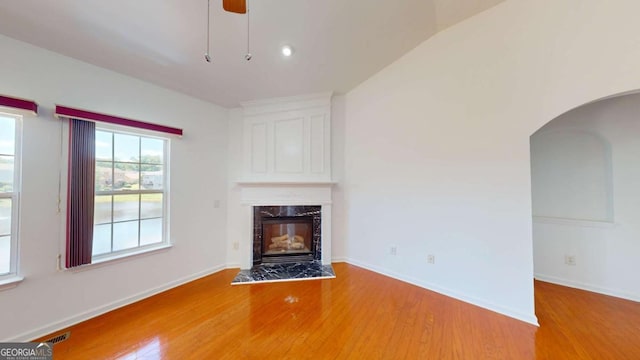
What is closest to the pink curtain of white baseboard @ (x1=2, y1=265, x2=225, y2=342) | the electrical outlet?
white baseboard @ (x1=2, y1=265, x2=225, y2=342)

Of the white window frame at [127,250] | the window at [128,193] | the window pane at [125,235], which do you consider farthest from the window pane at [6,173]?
the window pane at [125,235]

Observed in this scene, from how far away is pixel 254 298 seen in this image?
2791mm

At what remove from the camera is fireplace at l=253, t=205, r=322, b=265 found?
3.88 meters

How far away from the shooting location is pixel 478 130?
264 centimetres

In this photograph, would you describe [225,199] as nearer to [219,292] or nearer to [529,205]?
[219,292]

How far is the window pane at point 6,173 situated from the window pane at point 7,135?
0.06 metres

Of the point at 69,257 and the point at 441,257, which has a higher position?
→ the point at 69,257

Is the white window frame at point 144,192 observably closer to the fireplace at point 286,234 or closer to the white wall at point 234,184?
the white wall at point 234,184

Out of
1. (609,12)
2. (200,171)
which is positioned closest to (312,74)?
(200,171)

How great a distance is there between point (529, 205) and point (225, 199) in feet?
13.3

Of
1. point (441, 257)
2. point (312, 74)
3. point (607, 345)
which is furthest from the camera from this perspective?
point (312, 74)

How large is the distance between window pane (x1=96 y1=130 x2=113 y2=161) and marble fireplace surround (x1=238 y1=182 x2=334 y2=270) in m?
1.61

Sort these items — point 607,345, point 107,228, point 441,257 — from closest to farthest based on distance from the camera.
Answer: point 607,345 → point 107,228 → point 441,257

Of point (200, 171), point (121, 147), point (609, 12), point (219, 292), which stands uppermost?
point (609, 12)
